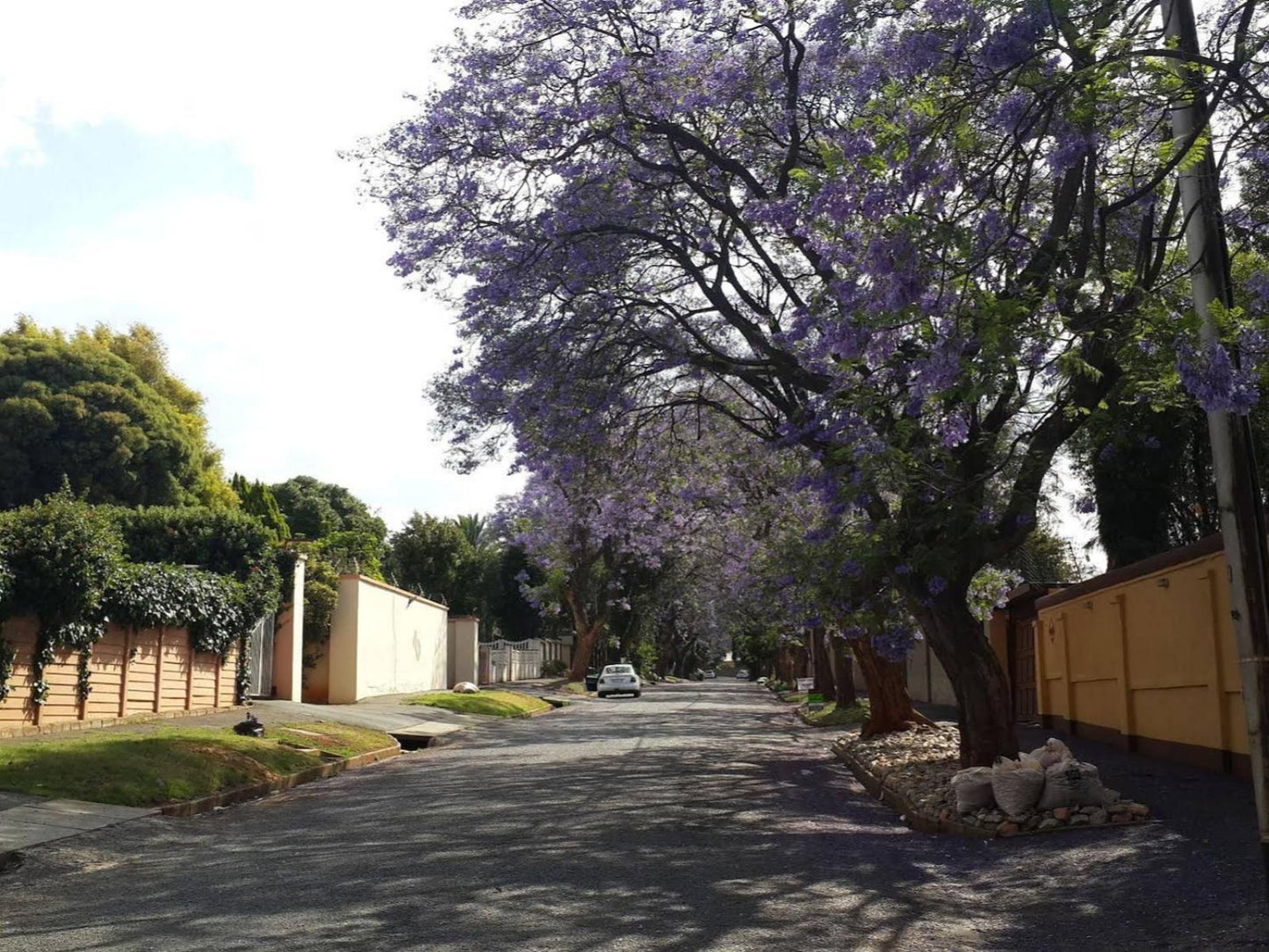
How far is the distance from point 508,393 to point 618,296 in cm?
217

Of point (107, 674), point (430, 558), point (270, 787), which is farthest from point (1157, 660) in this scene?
point (430, 558)

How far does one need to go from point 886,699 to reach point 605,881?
13431mm

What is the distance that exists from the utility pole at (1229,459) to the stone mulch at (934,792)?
335 cm

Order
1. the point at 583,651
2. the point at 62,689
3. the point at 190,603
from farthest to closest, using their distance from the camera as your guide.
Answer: the point at 583,651, the point at 190,603, the point at 62,689

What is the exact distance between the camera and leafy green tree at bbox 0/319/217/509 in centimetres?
3866

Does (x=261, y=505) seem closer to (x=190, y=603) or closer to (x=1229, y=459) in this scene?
(x=190, y=603)

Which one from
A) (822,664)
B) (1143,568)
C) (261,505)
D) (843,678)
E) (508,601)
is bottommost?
(843,678)

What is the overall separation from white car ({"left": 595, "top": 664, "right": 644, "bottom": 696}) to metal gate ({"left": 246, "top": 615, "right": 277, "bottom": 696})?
23.5 m

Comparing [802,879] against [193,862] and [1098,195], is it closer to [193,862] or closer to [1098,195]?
[193,862]

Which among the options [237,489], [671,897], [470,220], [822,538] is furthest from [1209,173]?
[237,489]

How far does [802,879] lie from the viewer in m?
8.68

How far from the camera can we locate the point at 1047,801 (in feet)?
35.6

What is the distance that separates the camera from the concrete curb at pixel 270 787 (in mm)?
12500

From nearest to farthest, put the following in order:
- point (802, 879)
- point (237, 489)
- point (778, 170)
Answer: point (802, 879)
point (778, 170)
point (237, 489)
